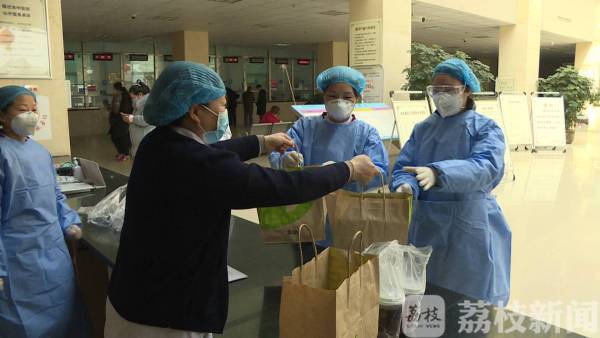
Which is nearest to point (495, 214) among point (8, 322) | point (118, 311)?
point (118, 311)

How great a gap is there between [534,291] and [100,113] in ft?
43.1

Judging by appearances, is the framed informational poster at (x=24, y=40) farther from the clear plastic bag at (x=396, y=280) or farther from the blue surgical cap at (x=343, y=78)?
the clear plastic bag at (x=396, y=280)

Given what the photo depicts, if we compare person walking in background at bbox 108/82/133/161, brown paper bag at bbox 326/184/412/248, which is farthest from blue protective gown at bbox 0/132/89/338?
person walking in background at bbox 108/82/133/161

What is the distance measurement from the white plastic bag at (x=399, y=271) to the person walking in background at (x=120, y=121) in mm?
7726

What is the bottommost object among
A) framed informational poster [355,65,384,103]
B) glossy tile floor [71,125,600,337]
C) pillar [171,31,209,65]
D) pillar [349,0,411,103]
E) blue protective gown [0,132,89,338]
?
glossy tile floor [71,125,600,337]

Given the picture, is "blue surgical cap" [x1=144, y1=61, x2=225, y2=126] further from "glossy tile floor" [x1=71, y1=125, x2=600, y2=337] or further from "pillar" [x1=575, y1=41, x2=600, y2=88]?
"pillar" [x1=575, y1=41, x2=600, y2=88]

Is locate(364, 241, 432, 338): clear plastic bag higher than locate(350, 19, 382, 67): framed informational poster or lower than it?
lower

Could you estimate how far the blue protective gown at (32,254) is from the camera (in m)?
1.70

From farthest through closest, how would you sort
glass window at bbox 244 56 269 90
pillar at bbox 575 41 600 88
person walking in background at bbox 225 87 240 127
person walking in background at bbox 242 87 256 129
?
glass window at bbox 244 56 269 90 → person walking in background at bbox 242 87 256 129 → pillar at bbox 575 41 600 88 → person walking in background at bbox 225 87 240 127

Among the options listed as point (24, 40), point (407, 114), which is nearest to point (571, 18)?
point (407, 114)

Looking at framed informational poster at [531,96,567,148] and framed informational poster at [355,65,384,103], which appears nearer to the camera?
framed informational poster at [355,65,384,103]

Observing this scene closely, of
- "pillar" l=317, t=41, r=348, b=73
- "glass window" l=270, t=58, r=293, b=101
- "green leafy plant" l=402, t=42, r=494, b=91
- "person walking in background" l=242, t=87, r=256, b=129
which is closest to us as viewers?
"green leafy plant" l=402, t=42, r=494, b=91

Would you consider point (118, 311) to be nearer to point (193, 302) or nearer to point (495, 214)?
point (193, 302)

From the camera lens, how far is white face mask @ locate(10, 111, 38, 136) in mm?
1838
